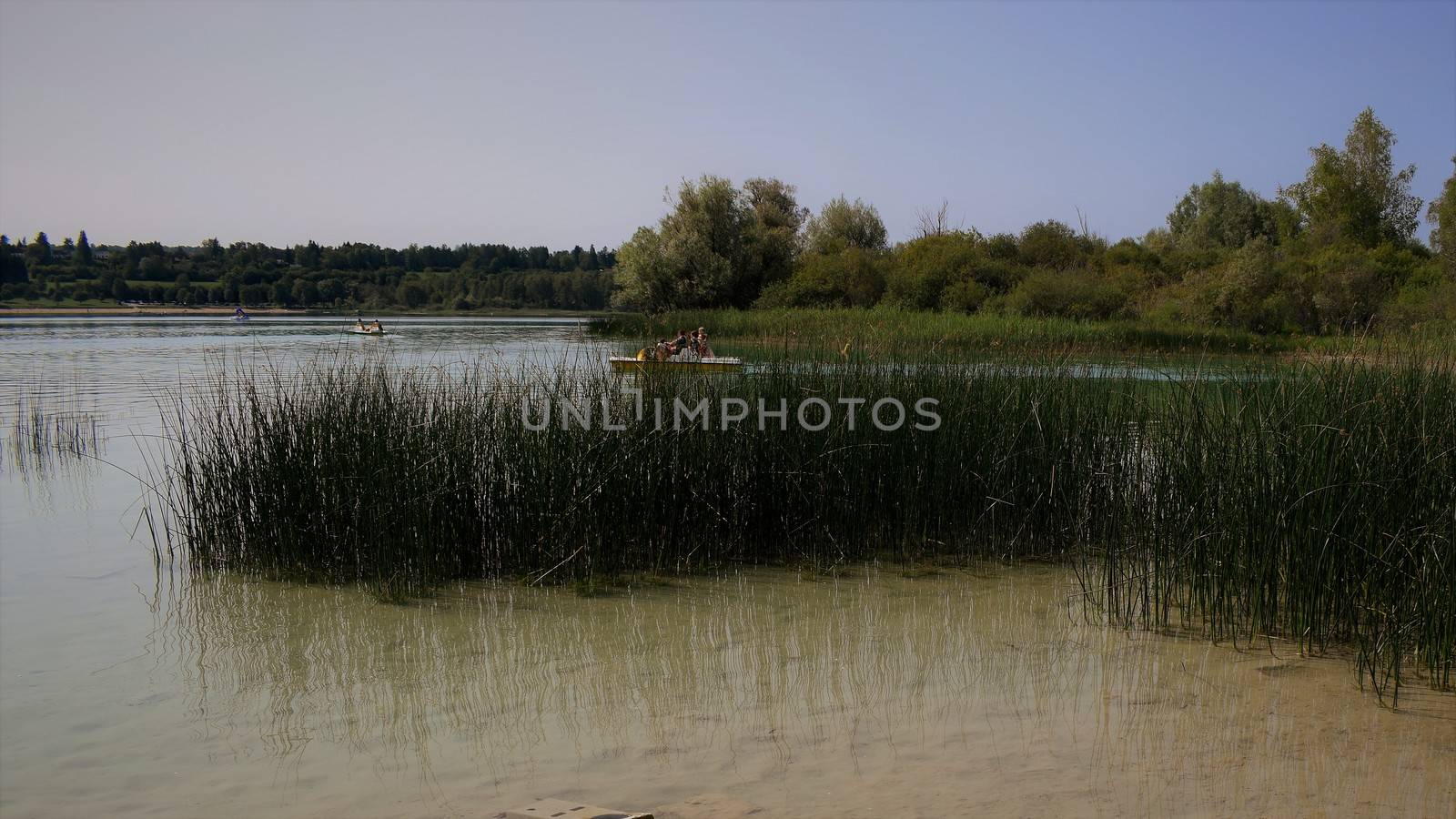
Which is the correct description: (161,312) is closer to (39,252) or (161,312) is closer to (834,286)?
(39,252)

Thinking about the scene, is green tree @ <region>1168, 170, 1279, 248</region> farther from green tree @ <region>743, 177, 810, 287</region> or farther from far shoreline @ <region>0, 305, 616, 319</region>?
far shoreline @ <region>0, 305, 616, 319</region>

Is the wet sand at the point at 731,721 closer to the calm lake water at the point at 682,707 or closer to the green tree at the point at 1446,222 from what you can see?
the calm lake water at the point at 682,707

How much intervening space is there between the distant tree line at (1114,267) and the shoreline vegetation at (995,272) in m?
0.07

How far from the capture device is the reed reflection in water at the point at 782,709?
319cm

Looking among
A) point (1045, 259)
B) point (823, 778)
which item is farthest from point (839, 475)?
point (1045, 259)

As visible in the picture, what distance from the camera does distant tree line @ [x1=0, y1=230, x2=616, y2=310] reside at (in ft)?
145

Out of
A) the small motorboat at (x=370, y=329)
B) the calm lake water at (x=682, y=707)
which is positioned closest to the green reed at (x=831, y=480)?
the calm lake water at (x=682, y=707)

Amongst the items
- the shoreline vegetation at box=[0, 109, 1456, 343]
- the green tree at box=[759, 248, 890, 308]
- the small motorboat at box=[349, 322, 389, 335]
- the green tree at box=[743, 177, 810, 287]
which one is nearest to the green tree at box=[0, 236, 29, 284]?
the shoreline vegetation at box=[0, 109, 1456, 343]

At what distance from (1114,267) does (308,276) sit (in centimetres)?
2914

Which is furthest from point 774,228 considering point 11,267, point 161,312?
point 11,267

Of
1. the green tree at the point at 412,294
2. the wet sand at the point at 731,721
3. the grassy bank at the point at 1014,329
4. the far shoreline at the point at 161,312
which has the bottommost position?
the wet sand at the point at 731,721

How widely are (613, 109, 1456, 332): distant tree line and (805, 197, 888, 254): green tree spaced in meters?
2.89

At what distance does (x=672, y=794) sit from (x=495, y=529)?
295 centimetres

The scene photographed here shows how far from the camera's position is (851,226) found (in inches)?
1887
